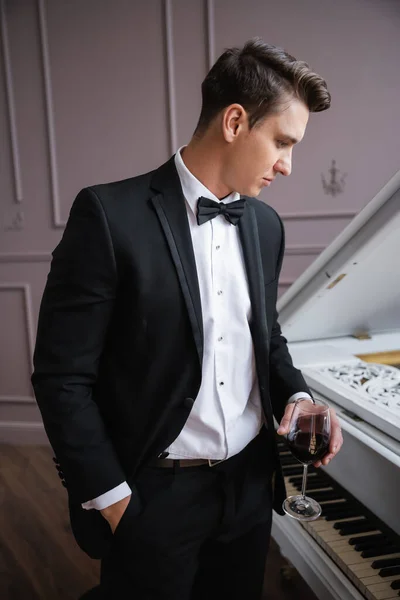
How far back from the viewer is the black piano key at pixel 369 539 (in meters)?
1.33

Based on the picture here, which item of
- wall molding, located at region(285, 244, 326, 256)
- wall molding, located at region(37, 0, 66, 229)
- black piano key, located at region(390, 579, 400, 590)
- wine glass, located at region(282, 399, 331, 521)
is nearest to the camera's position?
wine glass, located at region(282, 399, 331, 521)

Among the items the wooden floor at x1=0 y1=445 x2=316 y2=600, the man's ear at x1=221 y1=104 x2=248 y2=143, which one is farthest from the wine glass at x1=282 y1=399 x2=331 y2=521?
the wooden floor at x1=0 y1=445 x2=316 y2=600

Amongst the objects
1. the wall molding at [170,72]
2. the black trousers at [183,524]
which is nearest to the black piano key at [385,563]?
the black trousers at [183,524]

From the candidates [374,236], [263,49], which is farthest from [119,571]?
[263,49]

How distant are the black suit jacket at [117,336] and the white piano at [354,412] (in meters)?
0.49

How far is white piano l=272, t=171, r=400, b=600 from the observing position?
1229 mm

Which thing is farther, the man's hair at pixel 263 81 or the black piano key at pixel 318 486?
the black piano key at pixel 318 486

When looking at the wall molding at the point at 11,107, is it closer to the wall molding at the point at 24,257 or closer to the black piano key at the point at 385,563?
the wall molding at the point at 24,257

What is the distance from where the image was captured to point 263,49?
1.06 metres

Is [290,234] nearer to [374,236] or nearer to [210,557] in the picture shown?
[374,236]

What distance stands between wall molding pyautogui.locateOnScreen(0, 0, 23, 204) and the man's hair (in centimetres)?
239

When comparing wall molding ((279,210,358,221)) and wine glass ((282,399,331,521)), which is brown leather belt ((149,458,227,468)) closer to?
wine glass ((282,399,331,521))

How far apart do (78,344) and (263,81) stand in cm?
65

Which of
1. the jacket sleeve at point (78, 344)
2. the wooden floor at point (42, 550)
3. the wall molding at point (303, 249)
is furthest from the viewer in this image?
the wall molding at point (303, 249)
